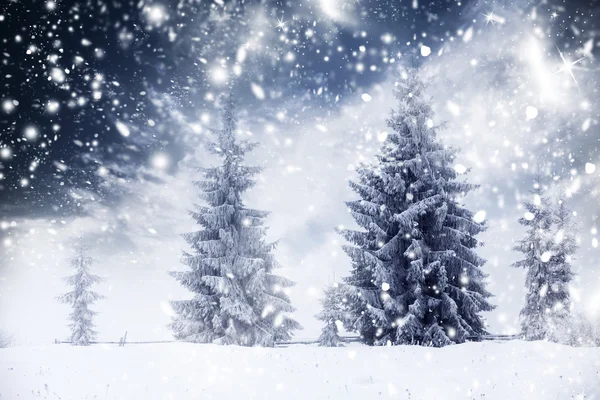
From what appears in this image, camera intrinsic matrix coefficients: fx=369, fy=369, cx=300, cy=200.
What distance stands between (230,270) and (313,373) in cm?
1018

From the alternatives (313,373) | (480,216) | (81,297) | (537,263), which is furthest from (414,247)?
(81,297)

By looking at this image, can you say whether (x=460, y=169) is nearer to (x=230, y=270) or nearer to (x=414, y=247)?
(x=414, y=247)

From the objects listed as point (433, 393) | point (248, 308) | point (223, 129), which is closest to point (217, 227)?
point (248, 308)

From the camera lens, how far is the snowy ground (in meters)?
8.47

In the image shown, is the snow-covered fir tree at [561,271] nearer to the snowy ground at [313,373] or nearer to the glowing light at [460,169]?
A: the glowing light at [460,169]

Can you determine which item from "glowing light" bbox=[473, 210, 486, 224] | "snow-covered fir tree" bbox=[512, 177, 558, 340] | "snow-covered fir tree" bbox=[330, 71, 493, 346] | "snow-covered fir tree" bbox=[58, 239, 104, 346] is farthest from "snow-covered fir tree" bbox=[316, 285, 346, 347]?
"snow-covered fir tree" bbox=[58, 239, 104, 346]

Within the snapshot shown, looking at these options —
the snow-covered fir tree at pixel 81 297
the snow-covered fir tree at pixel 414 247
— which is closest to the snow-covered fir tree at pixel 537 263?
the snow-covered fir tree at pixel 414 247

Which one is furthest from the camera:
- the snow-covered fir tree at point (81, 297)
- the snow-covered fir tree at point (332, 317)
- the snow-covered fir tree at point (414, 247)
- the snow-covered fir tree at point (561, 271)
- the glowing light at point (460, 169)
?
the snow-covered fir tree at point (81, 297)

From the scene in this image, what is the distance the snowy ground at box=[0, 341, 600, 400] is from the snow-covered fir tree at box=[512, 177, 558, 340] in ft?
44.7

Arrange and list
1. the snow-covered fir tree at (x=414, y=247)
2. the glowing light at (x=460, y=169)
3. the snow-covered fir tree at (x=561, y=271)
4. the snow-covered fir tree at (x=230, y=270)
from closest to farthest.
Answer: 1. the snow-covered fir tree at (x=414, y=247)
2. the glowing light at (x=460, y=169)
3. the snow-covered fir tree at (x=230, y=270)
4. the snow-covered fir tree at (x=561, y=271)

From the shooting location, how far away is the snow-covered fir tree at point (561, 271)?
75.0 feet

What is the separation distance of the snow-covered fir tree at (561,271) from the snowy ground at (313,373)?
45.7 ft

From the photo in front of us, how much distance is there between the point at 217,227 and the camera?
20.4 metres

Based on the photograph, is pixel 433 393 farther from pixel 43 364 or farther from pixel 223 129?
pixel 223 129
